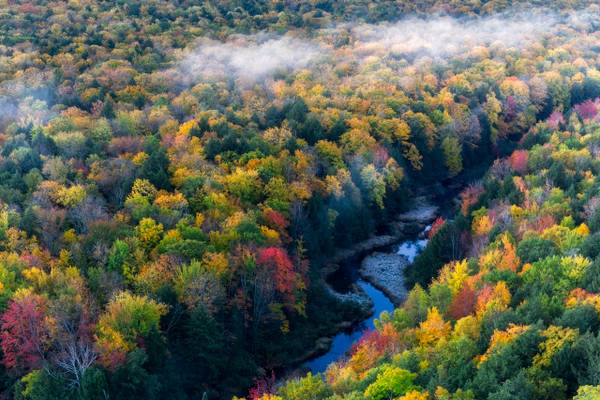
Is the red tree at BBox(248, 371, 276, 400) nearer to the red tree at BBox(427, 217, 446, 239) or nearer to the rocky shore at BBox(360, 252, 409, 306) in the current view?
the rocky shore at BBox(360, 252, 409, 306)

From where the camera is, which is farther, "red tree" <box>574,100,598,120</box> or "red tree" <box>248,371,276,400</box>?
"red tree" <box>574,100,598,120</box>

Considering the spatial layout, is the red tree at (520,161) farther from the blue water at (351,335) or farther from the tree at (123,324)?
the tree at (123,324)

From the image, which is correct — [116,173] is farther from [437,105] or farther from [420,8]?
[420,8]

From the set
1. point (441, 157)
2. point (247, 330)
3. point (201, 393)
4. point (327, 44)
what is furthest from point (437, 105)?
point (201, 393)

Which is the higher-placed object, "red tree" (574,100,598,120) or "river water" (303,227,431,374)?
"red tree" (574,100,598,120)

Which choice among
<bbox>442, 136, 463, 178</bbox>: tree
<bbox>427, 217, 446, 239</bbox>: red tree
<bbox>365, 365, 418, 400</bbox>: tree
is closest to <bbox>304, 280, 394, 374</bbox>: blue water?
<bbox>427, 217, 446, 239</bbox>: red tree

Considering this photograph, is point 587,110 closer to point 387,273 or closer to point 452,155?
point 452,155

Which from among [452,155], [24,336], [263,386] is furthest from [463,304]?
[452,155]

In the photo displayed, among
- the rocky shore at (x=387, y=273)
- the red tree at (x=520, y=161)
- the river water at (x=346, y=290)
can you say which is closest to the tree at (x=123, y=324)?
the river water at (x=346, y=290)
